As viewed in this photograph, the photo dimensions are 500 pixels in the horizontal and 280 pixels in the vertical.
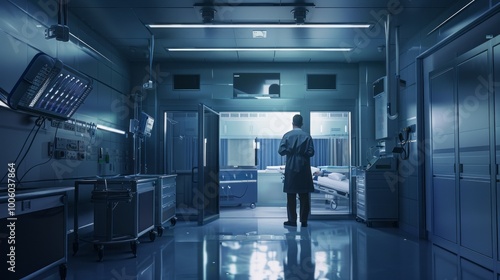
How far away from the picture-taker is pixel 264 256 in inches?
176

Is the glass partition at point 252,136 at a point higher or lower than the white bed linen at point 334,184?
higher

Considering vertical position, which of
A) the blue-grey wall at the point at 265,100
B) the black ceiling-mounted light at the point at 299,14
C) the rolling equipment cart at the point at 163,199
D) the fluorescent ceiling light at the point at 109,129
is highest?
the black ceiling-mounted light at the point at 299,14

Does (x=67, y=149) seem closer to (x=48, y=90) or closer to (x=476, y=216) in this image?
(x=48, y=90)

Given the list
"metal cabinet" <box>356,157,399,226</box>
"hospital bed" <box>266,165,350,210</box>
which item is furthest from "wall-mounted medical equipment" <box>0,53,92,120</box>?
"hospital bed" <box>266,165,350,210</box>

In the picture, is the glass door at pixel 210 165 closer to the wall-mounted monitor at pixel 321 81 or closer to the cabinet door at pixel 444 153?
the wall-mounted monitor at pixel 321 81

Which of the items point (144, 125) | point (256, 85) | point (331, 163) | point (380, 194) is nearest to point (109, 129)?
point (144, 125)

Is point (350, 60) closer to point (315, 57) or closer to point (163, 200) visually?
point (315, 57)

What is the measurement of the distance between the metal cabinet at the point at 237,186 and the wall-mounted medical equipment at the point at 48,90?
14.8 ft

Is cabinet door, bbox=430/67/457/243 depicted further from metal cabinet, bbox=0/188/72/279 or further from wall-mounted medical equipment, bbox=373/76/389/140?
metal cabinet, bbox=0/188/72/279

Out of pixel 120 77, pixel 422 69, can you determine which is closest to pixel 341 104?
pixel 422 69

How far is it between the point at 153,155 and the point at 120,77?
152 cm

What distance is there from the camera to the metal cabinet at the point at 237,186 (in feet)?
28.4

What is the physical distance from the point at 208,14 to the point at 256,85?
2.71 metres

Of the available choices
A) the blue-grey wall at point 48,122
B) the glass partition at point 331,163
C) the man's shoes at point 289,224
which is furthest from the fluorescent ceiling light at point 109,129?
the glass partition at point 331,163
